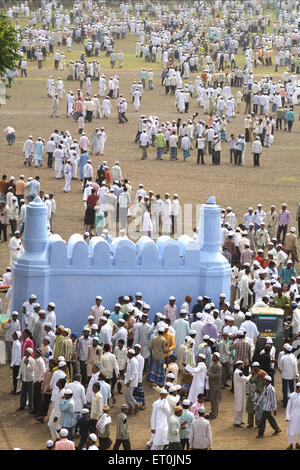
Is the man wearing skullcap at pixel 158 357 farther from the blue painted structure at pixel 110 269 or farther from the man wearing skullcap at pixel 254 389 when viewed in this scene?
the blue painted structure at pixel 110 269

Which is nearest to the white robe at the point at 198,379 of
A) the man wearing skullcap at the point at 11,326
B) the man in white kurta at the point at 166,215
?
the man wearing skullcap at the point at 11,326

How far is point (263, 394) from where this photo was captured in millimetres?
15758

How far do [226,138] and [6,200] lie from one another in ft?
40.6

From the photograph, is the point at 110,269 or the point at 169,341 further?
the point at 110,269

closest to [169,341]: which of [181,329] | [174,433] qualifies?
[181,329]

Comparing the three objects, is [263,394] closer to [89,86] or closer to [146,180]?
[146,180]

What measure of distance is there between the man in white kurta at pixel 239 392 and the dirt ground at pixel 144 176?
180 mm

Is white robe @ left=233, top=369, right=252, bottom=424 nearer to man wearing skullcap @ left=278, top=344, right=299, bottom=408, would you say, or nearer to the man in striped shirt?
the man in striped shirt

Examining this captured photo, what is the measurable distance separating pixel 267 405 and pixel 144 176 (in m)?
16.2

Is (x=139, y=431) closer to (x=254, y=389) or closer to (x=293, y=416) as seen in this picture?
(x=254, y=389)

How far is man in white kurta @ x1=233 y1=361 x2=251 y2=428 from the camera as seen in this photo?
53.1 feet

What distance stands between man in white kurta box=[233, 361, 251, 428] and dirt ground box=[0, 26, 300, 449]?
18 cm

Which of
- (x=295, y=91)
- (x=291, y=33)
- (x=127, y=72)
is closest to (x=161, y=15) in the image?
(x=291, y=33)

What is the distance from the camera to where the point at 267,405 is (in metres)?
15.7
